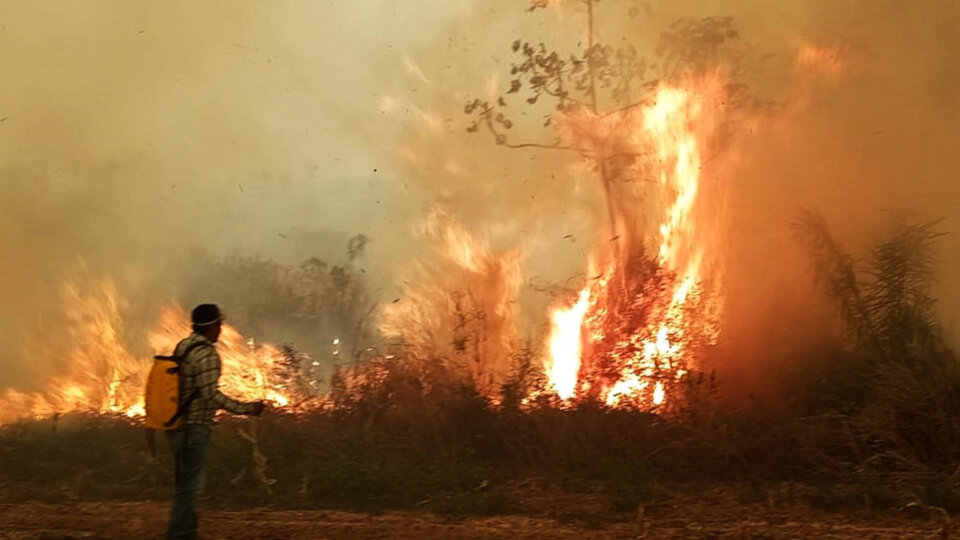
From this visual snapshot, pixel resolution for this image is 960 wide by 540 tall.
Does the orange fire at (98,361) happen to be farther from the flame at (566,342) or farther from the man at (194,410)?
the man at (194,410)

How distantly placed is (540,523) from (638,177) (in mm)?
6018

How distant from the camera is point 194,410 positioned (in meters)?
6.47

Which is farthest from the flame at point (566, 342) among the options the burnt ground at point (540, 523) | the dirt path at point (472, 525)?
the dirt path at point (472, 525)

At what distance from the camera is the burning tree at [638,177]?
11305 millimetres

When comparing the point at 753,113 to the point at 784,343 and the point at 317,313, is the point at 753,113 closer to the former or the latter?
the point at 784,343

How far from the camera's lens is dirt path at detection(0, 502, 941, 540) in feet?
23.4

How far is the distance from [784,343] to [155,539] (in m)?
7.45

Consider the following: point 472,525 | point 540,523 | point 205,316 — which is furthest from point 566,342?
point 205,316

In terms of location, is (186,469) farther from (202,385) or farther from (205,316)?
(205,316)

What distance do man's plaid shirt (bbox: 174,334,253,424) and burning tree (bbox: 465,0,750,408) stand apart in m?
5.51

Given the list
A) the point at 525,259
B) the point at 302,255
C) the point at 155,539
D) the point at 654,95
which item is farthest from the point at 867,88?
the point at 155,539

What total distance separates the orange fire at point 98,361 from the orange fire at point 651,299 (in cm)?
457

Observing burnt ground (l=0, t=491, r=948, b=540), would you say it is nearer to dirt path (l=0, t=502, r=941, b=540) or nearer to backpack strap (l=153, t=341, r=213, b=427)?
dirt path (l=0, t=502, r=941, b=540)

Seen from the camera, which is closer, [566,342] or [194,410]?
[194,410]
